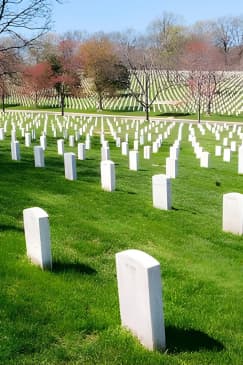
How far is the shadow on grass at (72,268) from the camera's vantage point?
5051 mm

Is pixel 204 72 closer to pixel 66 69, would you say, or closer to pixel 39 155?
pixel 66 69

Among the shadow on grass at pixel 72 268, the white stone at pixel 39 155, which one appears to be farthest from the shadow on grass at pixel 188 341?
the white stone at pixel 39 155

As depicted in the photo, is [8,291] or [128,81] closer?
[8,291]

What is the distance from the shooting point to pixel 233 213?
7223 millimetres

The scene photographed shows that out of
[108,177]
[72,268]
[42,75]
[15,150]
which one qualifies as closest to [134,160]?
[15,150]

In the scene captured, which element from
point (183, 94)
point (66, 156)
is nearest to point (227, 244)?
point (66, 156)

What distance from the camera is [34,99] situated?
251 feet

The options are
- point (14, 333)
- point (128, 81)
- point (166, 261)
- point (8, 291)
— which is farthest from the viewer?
point (128, 81)

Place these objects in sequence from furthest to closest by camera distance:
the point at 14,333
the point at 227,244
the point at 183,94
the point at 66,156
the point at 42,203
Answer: the point at 183,94
the point at 66,156
the point at 42,203
the point at 227,244
the point at 14,333

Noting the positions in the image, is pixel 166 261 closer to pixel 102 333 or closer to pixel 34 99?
pixel 102 333

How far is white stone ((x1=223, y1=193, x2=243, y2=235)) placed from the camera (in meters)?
7.18

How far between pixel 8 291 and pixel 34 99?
74.6 meters

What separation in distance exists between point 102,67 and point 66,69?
16.3 ft

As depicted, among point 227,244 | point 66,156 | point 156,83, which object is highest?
point 156,83
